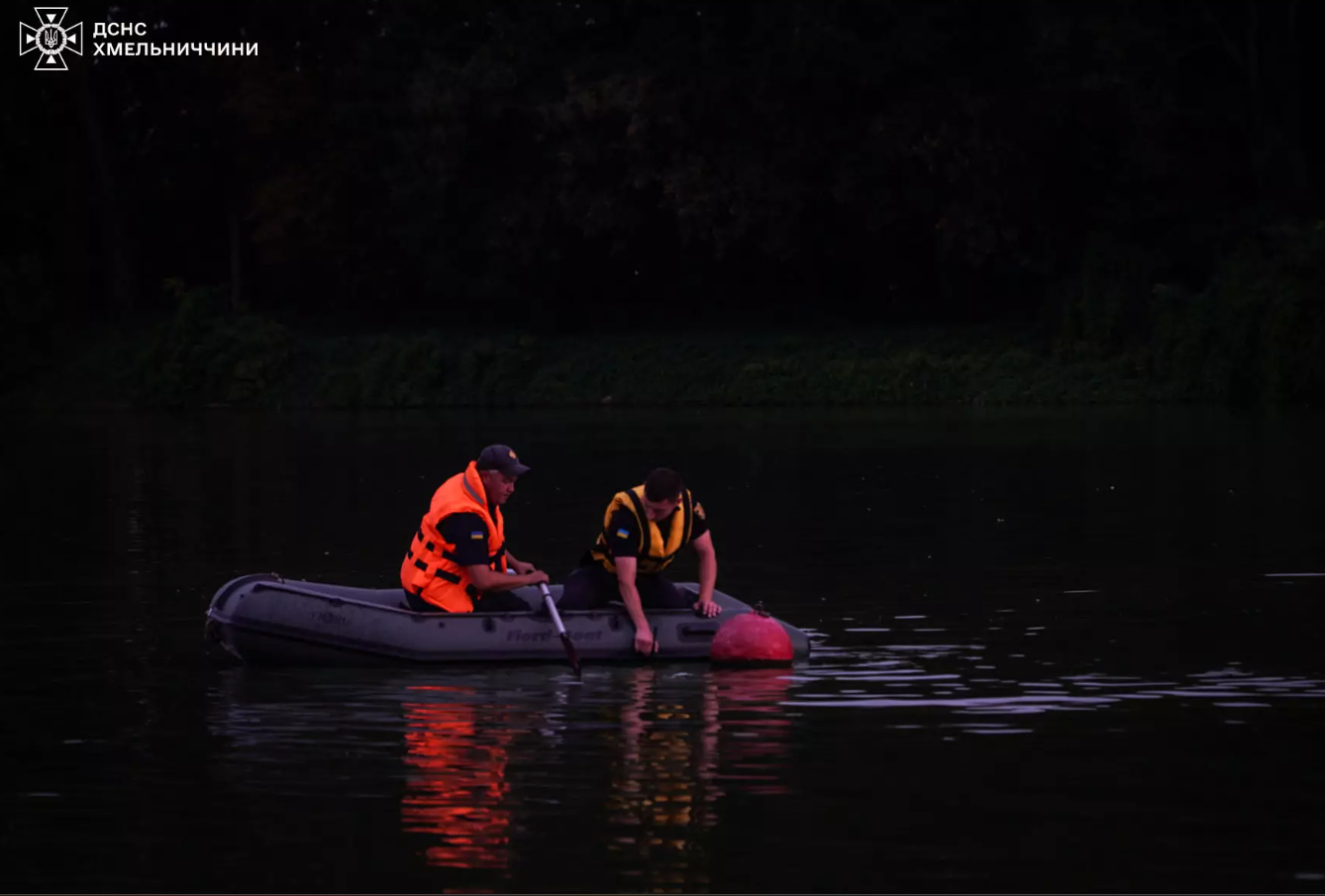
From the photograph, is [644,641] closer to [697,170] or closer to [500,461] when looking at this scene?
[500,461]

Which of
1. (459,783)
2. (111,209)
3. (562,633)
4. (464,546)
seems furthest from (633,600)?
(111,209)

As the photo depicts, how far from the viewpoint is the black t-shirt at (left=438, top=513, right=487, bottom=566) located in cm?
1734

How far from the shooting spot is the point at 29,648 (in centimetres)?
1883

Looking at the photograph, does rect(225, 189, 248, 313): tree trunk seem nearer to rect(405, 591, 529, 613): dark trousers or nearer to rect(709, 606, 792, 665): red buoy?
rect(405, 591, 529, 613): dark trousers

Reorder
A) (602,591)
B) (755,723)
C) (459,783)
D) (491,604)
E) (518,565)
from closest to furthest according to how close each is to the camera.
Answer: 1. (459,783)
2. (755,723)
3. (602,591)
4. (491,604)
5. (518,565)

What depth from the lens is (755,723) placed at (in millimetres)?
14961

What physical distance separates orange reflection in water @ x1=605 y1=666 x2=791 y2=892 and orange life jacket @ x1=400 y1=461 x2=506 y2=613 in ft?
4.31

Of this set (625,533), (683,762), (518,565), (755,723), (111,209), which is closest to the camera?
(683,762)

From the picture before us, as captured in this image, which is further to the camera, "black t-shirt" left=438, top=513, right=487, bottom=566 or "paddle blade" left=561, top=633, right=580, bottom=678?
"black t-shirt" left=438, top=513, right=487, bottom=566

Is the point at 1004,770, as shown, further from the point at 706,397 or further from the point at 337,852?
the point at 706,397

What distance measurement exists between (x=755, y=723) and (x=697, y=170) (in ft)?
156

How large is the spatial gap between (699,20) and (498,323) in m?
9.47

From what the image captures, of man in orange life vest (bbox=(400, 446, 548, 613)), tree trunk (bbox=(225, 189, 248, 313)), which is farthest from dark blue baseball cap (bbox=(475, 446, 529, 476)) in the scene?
Answer: tree trunk (bbox=(225, 189, 248, 313))

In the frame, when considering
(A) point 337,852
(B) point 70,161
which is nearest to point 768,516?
(A) point 337,852
